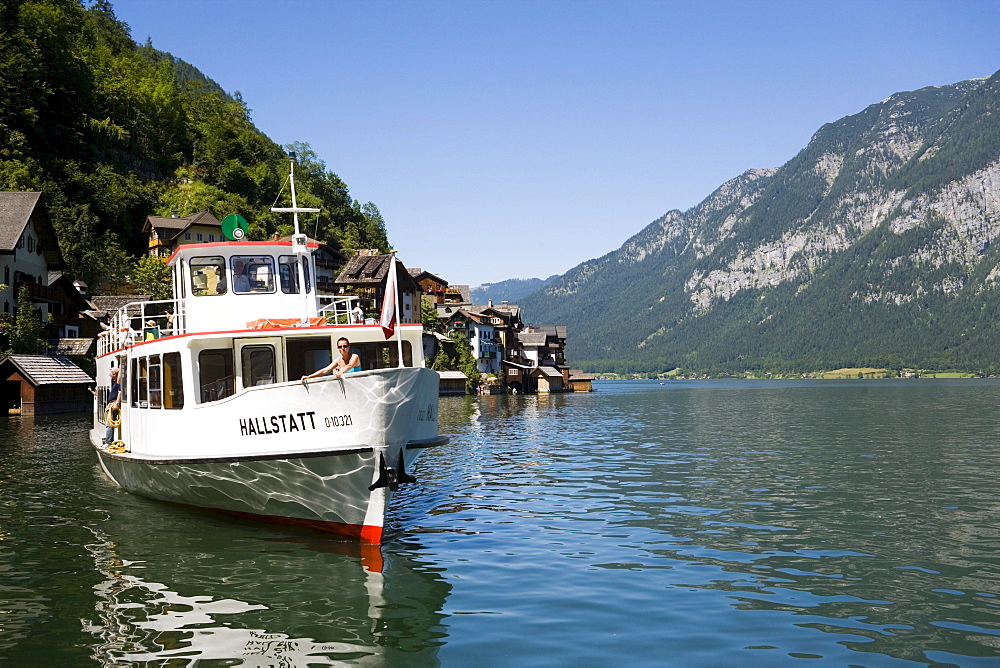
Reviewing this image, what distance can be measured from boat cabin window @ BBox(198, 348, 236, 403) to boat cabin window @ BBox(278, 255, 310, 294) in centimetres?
326

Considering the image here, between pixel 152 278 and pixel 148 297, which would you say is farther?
pixel 152 278

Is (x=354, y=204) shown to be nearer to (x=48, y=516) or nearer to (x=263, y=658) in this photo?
(x=48, y=516)

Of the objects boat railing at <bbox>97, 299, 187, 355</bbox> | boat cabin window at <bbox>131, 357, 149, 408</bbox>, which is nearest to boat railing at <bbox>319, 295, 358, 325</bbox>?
boat railing at <bbox>97, 299, 187, 355</bbox>

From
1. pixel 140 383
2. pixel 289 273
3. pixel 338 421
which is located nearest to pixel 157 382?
pixel 140 383

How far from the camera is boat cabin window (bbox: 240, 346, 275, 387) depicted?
1981 cm

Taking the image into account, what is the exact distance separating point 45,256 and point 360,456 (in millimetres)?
66855

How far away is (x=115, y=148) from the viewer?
11344 centimetres

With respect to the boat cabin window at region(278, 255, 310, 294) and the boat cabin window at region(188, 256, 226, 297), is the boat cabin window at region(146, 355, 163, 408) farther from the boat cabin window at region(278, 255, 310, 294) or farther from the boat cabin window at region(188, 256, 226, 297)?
the boat cabin window at region(278, 255, 310, 294)

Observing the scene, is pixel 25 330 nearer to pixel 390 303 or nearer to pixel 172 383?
pixel 172 383

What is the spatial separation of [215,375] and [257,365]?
3.34ft

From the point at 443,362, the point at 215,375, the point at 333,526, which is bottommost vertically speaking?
the point at 333,526

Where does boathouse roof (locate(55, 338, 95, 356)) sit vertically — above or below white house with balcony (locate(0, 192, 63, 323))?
below

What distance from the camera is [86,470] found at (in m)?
30.2

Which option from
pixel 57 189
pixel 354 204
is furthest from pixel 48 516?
pixel 354 204
